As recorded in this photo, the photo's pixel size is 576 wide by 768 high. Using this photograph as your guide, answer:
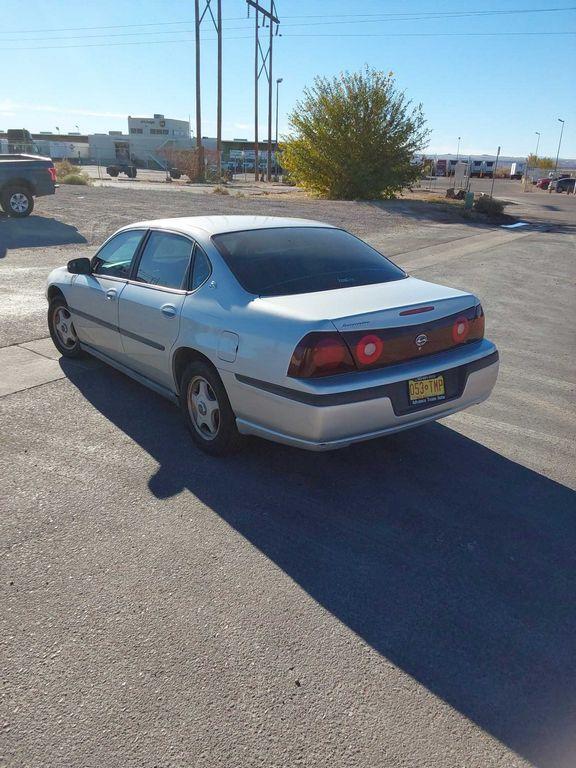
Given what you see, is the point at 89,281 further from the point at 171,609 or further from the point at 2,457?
the point at 171,609

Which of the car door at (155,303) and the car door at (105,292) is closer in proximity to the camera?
the car door at (155,303)

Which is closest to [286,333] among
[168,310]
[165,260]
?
[168,310]

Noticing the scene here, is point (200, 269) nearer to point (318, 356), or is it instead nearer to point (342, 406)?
point (318, 356)

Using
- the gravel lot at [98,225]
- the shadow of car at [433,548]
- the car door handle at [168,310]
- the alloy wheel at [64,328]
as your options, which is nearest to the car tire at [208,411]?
the shadow of car at [433,548]

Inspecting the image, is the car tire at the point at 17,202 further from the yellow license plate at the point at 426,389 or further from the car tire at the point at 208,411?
the yellow license plate at the point at 426,389

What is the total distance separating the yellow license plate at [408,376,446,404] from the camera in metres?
3.78

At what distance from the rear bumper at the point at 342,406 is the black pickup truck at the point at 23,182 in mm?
15114

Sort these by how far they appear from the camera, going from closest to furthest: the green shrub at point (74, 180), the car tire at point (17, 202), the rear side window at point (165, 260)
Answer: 1. the rear side window at point (165, 260)
2. the car tire at point (17, 202)
3. the green shrub at point (74, 180)

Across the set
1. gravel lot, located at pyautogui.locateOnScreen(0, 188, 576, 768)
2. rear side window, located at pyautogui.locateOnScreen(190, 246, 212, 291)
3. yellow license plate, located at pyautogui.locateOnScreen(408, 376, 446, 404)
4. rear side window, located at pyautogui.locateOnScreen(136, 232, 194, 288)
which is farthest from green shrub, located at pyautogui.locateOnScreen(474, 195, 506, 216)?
yellow license plate, located at pyautogui.locateOnScreen(408, 376, 446, 404)

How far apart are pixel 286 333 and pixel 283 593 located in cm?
138

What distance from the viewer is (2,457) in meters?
4.28

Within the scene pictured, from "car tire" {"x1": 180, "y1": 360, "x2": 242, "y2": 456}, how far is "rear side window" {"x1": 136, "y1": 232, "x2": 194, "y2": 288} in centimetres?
67

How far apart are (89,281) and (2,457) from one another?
189cm

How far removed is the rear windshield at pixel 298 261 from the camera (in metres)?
4.13
